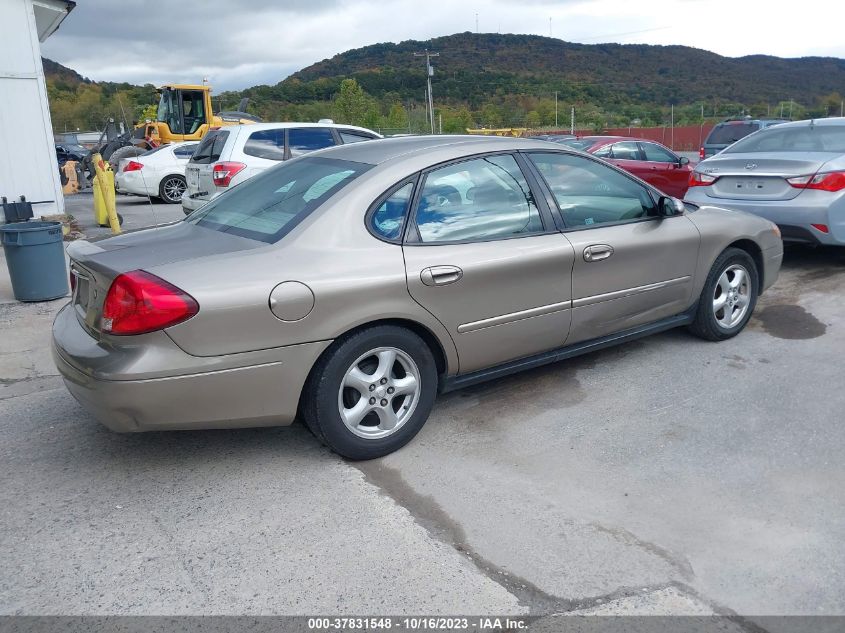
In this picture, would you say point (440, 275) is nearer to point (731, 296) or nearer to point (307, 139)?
point (731, 296)

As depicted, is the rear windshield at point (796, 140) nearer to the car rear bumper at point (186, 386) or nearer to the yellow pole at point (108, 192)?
the car rear bumper at point (186, 386)

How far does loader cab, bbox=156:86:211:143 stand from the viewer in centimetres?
2284

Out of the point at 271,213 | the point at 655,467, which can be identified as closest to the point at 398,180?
the point at 271,213

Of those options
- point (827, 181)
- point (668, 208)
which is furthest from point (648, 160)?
point (668, 208)

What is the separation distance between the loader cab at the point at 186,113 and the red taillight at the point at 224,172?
13.4 meters

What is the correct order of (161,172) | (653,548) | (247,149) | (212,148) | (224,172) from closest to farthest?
(653,548)
(224,172)
(247,149)
(212,148)
(161,172)

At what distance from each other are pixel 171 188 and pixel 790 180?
44.5 feet

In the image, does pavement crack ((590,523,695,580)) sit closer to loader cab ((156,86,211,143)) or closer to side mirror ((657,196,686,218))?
side mirror ((657,196,686,218))

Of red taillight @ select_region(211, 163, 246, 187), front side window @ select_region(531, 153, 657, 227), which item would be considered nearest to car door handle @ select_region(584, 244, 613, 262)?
front side window @ select_region(531, 153, 657, 227)

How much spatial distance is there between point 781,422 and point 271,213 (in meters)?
3.10

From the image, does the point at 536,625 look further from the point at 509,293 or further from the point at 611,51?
the point at 611,51

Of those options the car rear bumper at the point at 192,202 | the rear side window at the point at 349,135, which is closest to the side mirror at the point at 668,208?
the car rear bumper at the point at 192,202

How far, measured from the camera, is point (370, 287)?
3639 mm

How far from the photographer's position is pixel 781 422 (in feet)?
14.0
